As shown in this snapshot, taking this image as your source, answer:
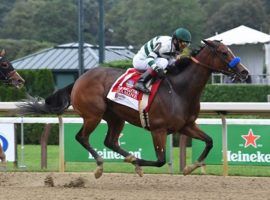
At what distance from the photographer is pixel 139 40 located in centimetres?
6681

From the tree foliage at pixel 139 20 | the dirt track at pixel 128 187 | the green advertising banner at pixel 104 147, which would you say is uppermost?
the tree foliage at pixel 139 20

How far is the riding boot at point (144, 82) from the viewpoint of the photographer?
911 cm

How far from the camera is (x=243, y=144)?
11000 millimetres

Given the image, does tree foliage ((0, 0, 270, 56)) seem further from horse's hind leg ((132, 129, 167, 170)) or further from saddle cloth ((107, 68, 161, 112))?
horse's hind leg ((132, 129, 167, 170))

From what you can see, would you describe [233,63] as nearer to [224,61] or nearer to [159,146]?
[224,61]

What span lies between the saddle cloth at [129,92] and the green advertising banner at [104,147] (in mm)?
2077

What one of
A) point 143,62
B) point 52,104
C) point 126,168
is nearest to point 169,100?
point 143,62

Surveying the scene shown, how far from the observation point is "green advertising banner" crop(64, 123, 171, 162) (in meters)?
11.4

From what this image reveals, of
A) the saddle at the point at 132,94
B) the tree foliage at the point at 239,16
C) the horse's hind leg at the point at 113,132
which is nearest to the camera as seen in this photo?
the saddle at the point at 132,94

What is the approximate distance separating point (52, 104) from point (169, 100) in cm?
180

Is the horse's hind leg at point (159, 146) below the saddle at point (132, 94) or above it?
below

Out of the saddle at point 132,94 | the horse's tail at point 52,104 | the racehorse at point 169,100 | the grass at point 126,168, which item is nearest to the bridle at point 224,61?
the racehorse at point 169,100

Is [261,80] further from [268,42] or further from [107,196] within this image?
[107,196]

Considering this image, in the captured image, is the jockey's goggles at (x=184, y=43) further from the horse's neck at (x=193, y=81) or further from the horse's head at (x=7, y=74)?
the horse's head at (x=7, y=74)
